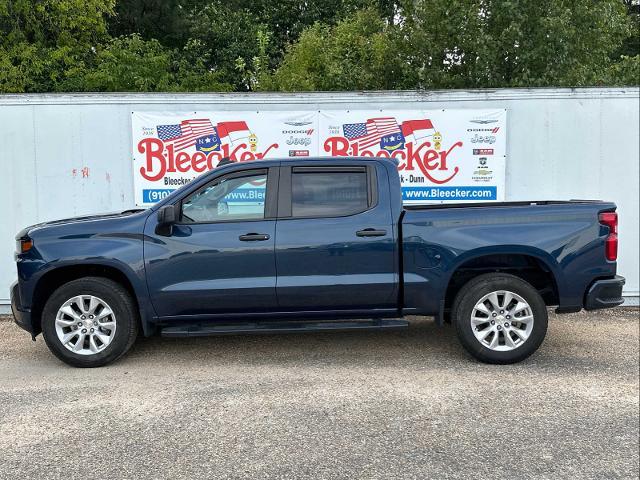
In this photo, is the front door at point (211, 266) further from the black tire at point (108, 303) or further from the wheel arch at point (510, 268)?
the wheel arch at point (510, 268)

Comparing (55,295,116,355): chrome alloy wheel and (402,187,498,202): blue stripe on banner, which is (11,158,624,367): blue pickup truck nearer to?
(55,295,116,355): chrome alloy wheel

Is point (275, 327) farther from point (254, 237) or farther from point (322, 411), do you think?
point (322, 411)

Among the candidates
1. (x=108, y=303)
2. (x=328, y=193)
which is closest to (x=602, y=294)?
(x=328, y=193)

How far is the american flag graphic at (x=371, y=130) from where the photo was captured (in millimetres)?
7965

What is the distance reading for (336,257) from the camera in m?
5.50

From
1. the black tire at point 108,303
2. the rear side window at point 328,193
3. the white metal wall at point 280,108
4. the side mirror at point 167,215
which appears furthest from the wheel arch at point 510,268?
the black tire at point 108,303

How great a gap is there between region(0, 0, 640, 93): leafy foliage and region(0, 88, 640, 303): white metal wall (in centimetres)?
367

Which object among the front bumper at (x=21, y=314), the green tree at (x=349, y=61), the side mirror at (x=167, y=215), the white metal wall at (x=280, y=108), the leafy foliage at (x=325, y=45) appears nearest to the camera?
the side mirror at (x=167, y=215)

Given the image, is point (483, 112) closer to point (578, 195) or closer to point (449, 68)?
point (578, 195)

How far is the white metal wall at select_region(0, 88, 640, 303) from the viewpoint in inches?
307

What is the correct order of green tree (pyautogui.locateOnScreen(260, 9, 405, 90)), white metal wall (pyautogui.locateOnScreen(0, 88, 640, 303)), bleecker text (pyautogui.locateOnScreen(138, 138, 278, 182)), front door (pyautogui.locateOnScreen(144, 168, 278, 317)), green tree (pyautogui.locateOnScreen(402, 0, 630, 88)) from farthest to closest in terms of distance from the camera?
green tree (pyautogui.locateOnScreen(260, 9, 405, 90)) < green tree (pyautogui.locateOnScreen(402, 0, 630, 88)) < bleecker text (pyautogui.locateOnScreen(138, 138, 278, 182)) < white metal wall (pyautogui.locateOnScreen(0, 88, 640, 303)) < front door (pyautogui.locateOnScreen(144, 168, 278, 317))

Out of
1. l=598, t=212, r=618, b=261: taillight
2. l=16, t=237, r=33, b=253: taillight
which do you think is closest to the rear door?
l=598, t=212, r=618, b=261: taillight

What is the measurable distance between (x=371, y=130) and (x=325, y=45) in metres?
6.14

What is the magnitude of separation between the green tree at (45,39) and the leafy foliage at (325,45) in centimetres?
3
